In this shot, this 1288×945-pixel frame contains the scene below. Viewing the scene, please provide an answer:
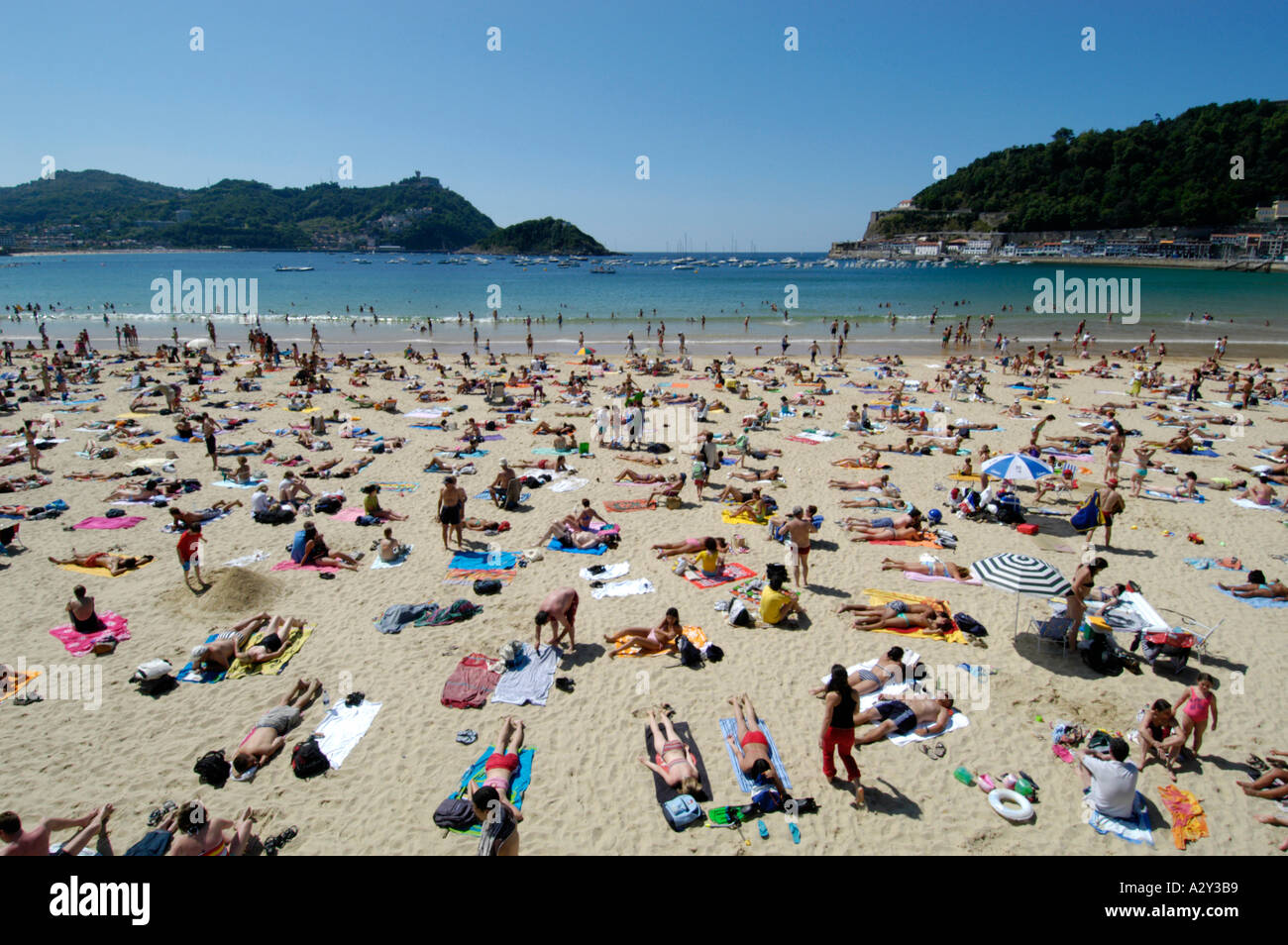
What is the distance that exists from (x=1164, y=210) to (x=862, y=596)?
14818 centimetres

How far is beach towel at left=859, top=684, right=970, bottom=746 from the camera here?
646 centimetres

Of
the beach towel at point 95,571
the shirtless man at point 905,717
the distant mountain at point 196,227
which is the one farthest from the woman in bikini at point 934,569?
the distant mountain at point 196,227

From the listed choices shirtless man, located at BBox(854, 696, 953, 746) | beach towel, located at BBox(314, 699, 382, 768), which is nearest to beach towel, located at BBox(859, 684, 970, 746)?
shirtless man, located at BBox(854, 696, 953, 746)

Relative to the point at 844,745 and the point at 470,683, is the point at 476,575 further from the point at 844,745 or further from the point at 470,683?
the point at 844,745

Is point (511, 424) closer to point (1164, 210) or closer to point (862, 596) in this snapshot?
point (862, 596)

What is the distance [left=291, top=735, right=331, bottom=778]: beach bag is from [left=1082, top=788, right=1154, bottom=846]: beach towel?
6.91m

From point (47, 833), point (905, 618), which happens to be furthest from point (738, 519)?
point (47, 833)

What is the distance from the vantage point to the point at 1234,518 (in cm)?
1171

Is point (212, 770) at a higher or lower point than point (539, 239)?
lower

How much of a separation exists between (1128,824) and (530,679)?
582 centimetres

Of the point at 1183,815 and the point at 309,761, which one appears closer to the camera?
the point at 1183,815

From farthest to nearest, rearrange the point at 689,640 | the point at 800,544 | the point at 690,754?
the point at 800,544, the point at 689,640, the point at 690,754

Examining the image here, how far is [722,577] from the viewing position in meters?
9.59

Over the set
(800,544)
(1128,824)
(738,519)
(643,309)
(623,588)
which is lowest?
(1128,824)
